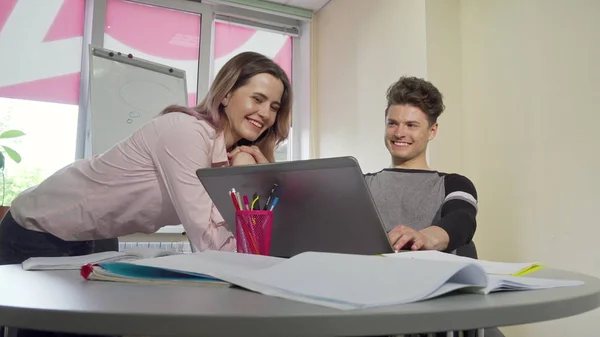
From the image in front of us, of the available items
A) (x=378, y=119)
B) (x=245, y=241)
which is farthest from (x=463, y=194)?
(x=378, y=119)

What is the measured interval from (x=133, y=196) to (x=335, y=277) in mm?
877

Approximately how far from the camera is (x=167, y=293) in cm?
50

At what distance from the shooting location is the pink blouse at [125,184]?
3.83 feet

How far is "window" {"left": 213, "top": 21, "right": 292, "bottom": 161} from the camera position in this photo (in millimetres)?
3693

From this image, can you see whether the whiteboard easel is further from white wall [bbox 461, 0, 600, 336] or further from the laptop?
the laptop

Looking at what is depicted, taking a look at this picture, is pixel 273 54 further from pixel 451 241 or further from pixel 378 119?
pixel 451 241

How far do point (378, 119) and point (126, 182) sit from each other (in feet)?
6.43

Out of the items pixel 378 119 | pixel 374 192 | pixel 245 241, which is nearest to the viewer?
pixel 245 241

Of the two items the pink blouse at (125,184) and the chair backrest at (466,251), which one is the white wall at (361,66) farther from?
the pink blouse at (125,184)

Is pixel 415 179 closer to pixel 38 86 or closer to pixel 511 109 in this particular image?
pixel 511 109

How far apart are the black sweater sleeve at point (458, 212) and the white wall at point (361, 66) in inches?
47.8

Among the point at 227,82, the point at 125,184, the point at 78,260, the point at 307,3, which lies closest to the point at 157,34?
the point at 307,3

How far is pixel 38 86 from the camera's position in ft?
10.1

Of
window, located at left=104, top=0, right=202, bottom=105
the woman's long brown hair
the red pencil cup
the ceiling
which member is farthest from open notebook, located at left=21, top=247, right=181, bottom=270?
the ceiling
